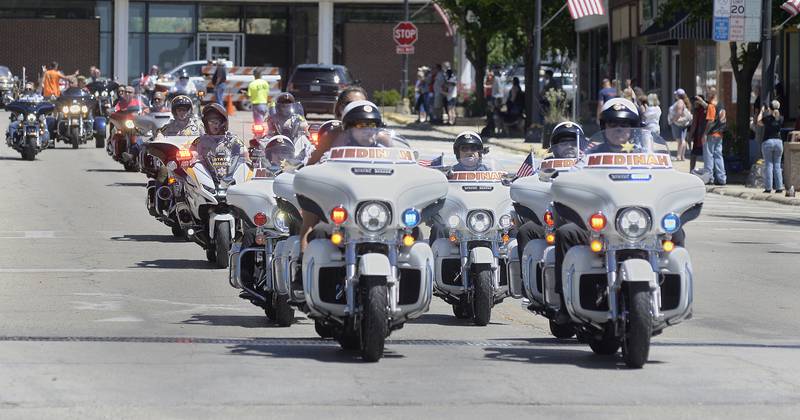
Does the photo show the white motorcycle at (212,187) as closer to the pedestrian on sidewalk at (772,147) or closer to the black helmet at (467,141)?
the black helmet at (467,141)

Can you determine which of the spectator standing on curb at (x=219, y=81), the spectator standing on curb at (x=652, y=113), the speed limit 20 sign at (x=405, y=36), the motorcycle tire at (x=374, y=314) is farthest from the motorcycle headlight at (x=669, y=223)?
the speed limit 20 sign at (x=405, y=36)

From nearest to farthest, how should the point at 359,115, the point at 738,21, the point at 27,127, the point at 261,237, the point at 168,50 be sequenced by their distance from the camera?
1. the point at 359,115
2. the point at 261,237
3. the point at 738,21
4. the point at 27,127
5. the point at 168,50

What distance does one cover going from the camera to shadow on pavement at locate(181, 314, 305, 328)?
12.4m

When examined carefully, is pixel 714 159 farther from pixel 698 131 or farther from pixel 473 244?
pixel 473 244

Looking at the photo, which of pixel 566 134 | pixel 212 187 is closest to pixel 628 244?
pixel 566 134

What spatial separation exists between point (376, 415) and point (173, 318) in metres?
4.71

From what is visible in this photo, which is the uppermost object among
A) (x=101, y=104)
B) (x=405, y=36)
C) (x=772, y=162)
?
(x=405, y=36)

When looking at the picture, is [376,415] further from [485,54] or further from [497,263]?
[485,54]

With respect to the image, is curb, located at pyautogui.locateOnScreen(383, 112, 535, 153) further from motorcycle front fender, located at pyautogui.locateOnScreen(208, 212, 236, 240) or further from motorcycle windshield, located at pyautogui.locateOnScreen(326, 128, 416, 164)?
motorcycle windshield, located at pyautogui.locateOnScreen(326, 128, 416, 164)

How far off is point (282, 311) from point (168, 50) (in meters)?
60.7

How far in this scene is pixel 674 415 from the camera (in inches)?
329

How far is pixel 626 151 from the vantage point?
10312 millimetres

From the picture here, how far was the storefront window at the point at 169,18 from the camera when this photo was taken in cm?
7188

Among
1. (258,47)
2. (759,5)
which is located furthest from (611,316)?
(258,47)
